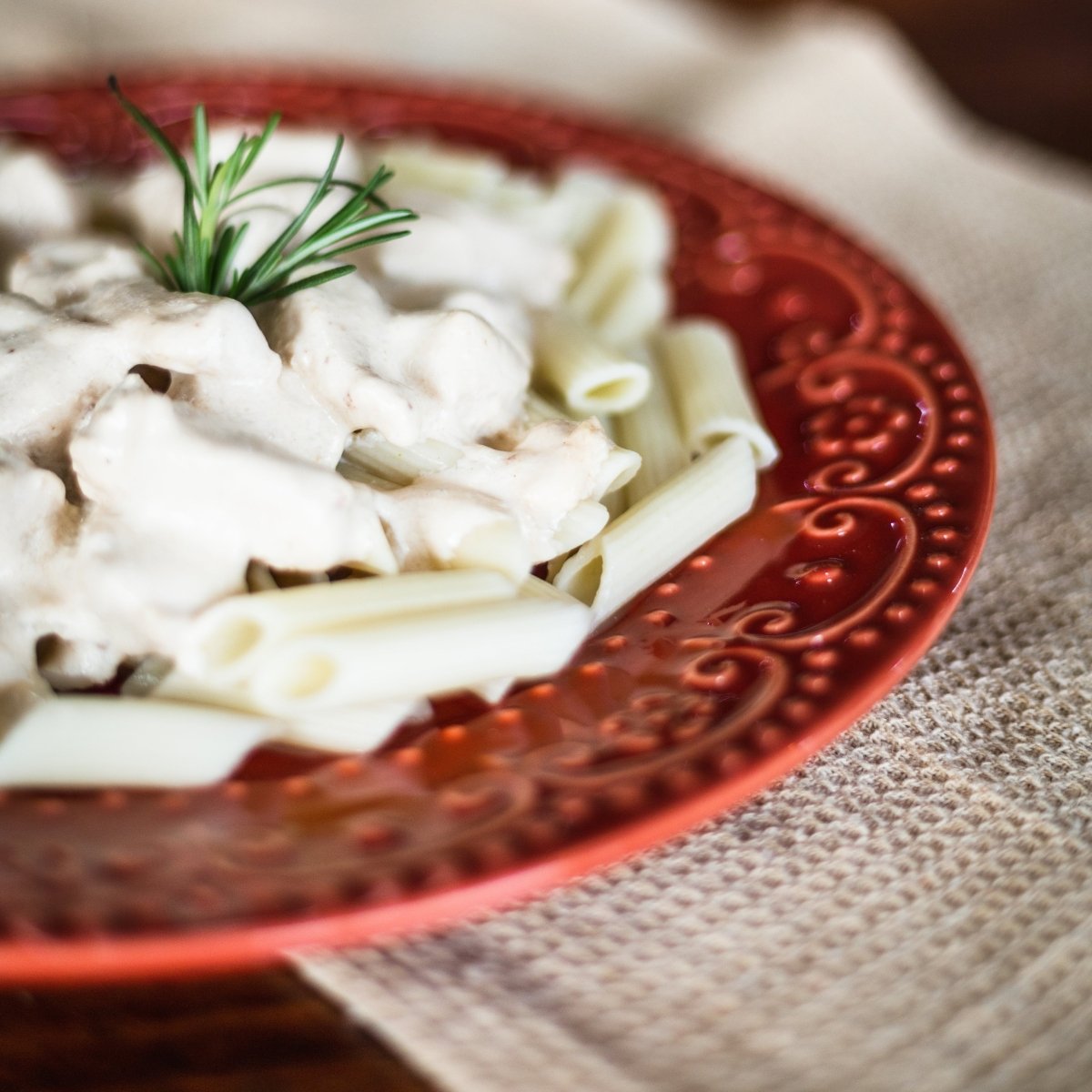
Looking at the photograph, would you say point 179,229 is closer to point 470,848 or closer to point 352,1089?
point 470,848

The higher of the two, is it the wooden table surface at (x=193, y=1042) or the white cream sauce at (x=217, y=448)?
the white cream sauce at (x=217, y=448)

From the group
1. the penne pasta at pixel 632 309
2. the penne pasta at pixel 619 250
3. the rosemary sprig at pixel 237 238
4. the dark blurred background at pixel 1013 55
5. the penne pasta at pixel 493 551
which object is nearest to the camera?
the penne pasta at pixel 493 551

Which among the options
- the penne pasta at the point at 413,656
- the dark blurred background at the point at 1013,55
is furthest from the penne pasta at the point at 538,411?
the dark blurred background at the point at 1013,55

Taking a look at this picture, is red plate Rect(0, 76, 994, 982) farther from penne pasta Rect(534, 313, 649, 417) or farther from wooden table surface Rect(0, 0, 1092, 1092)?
penne pasta Rect(534, 313, 649, 417)

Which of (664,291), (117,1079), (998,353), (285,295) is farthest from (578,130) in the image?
(117,1079)

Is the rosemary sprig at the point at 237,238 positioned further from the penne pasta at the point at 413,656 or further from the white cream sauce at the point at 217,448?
the penne pasta at the point at 413,656

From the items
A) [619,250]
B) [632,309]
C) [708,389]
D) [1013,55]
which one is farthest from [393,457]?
[1013,55]

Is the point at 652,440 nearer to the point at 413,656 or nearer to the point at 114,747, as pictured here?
the point at 413,656
